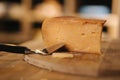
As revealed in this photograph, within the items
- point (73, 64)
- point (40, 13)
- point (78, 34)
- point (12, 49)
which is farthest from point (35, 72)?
point (40, 13)

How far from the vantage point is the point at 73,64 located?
2.44ft

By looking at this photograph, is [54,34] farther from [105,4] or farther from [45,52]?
[105,4]

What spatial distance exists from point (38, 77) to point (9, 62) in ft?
0.67

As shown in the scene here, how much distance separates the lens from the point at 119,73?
0.69 metres

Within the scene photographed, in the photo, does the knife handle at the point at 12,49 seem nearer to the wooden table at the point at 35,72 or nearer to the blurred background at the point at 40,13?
the wooden table at the point at 35,72

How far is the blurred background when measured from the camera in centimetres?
212

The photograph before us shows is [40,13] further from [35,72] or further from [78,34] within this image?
[35,72]

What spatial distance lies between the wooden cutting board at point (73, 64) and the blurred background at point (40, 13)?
4.14 feet

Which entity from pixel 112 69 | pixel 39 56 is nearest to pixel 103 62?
pixel 112 69

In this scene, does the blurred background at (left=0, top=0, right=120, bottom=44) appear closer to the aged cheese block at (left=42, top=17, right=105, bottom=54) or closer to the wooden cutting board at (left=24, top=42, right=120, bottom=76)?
the aged cheese block at (left=42, top=17, right=105, bottom=54)

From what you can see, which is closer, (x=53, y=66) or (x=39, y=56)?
(x=53, y=66)

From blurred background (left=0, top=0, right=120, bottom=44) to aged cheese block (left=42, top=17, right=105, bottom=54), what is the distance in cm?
111

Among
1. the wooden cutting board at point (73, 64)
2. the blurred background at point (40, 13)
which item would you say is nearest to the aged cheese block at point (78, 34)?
the wooden cutting board at point (73, 64)

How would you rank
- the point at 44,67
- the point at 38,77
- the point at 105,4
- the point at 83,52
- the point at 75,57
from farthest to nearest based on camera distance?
the point at 105,4
the point at 83,52
the point at 75,57
the point at 44,67
the point at 38,77
